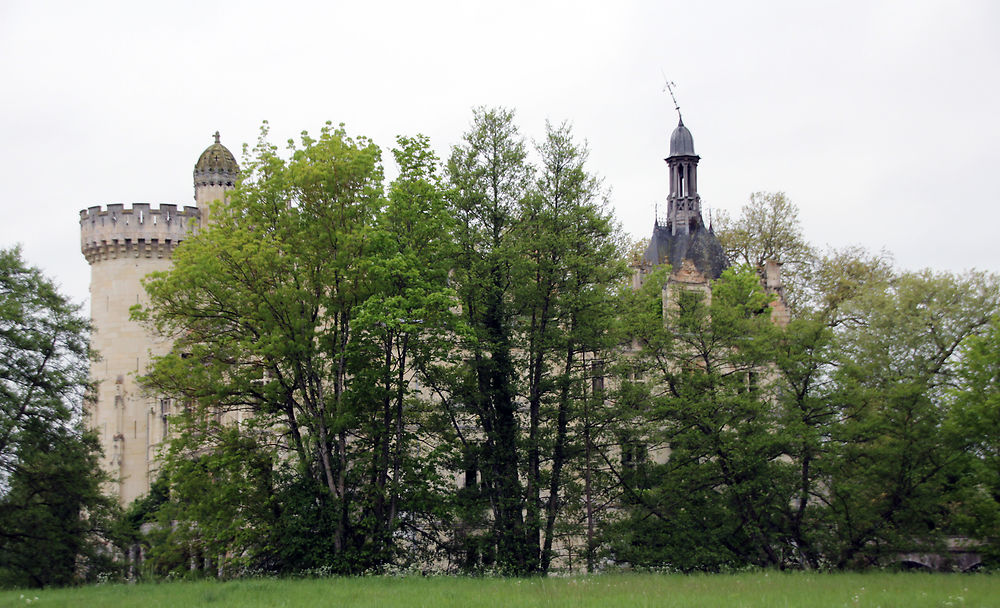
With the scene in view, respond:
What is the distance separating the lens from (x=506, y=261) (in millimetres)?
32406

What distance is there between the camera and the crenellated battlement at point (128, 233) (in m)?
52.7

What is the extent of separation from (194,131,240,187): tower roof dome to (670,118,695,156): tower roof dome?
25.0 metres

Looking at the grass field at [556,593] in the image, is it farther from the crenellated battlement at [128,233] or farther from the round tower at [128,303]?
the crenellated battlement at [128,233]

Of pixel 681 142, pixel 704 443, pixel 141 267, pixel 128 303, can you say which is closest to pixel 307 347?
pixel 704 443

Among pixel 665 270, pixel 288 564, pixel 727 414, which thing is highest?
pixel 665 270

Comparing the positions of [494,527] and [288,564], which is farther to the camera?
[494,527]

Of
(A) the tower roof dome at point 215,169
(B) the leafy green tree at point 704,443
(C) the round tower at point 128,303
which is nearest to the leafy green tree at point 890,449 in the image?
(B) the leafy green tree at point 704,443

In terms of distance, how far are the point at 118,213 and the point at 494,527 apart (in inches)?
1252

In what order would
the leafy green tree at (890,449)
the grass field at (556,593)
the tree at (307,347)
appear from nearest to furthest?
the grass field at (556,593), the tree at (307,347), the leafy green tree at (890,449)

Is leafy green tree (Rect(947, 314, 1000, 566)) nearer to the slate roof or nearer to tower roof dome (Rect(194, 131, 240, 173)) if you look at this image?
the slate roof

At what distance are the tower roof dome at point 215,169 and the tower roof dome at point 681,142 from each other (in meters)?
25.0

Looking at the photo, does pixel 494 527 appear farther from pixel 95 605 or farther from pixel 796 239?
pixel 796 239

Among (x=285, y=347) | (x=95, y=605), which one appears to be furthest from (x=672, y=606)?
(x=285, y=347)

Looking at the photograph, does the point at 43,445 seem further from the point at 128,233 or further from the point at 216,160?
the point at 216,160
